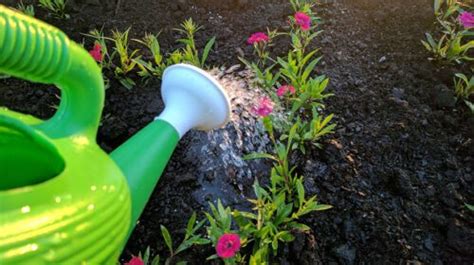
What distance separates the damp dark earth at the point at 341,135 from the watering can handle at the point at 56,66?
1.50 ft

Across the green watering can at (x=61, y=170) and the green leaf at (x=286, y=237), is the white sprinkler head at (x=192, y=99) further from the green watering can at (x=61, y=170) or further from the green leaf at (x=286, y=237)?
the green leaf at (x=286, y=237)

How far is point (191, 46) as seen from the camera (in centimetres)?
166

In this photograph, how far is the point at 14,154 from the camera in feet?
2.69

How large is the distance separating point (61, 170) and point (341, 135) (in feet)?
2.87

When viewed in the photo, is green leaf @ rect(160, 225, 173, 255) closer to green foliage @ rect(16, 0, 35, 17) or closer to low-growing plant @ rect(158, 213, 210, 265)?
low-growing plant @ rect(158, 213, 210, 265)

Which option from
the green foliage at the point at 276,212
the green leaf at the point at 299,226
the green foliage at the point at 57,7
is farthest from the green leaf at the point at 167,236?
the green foliage at the point at 57,7

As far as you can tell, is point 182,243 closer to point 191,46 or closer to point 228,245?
point 228,245

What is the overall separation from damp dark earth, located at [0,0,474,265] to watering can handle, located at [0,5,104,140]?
0.46 meters

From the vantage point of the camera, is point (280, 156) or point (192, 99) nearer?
point (192, 99)

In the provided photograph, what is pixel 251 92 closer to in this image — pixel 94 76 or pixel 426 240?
pixel 426 240

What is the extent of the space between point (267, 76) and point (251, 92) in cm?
7

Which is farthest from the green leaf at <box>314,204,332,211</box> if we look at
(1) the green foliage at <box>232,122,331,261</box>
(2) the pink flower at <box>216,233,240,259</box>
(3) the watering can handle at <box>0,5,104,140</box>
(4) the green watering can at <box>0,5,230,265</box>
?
(3) the watering can handle at <box>0,5,104,140</box>

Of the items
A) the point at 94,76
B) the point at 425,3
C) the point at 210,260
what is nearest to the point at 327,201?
the point at 210,260

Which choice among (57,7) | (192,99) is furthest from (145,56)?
(192,99)
